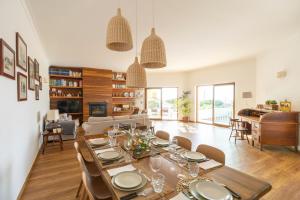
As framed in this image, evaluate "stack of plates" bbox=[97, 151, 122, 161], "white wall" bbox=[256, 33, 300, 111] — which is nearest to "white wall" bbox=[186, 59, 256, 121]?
"white wall" bbox=[256, 33, 300, 111]

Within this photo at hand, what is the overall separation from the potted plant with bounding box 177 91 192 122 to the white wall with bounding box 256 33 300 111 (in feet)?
11.2

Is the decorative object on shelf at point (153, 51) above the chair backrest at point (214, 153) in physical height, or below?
above

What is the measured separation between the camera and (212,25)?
3006 mm

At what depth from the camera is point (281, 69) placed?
13.7 feet

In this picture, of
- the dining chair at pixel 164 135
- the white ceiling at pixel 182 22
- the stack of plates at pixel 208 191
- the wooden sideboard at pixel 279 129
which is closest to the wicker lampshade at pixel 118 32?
the white ceiling at pixel 182 22

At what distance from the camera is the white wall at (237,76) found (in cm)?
565

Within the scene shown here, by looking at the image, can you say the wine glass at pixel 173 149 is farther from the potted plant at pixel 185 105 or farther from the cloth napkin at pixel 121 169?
the potted plant at pixel 185 105

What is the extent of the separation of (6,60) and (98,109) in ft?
18.8

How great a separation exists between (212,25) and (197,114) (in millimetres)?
5763

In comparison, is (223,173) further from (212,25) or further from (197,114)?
(197,114)

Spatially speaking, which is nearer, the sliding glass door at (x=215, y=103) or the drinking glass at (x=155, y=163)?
the drinking glass at (x=155, y=163)

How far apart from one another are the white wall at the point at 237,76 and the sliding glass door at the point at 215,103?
0.28m

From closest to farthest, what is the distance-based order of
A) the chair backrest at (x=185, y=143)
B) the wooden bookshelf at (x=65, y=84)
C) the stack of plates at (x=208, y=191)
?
the stack of plates at (x=208, y=191), the chair backrest at (x=185, y=143), the wooden bookshelf at (x=65, y=84)

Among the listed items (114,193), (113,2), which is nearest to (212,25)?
(113,2)
